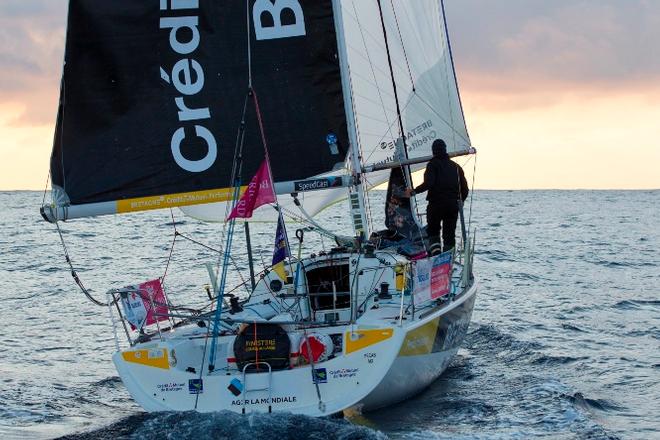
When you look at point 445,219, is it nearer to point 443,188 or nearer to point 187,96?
point 443,188

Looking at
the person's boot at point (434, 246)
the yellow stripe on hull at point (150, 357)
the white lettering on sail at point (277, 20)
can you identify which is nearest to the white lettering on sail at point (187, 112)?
the white lettering on sail at point (277, 20)

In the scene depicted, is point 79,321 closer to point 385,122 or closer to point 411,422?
point 385,122

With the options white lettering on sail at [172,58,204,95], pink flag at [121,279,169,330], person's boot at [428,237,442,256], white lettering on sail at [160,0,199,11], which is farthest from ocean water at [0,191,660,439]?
white lettering on sail at [160,0,199,11]

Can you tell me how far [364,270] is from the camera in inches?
501

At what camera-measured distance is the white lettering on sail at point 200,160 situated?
1246cm

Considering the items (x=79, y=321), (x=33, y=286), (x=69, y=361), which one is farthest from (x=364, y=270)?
(x=33, y=286)

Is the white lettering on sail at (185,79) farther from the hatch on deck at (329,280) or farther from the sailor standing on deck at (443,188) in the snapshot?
the sailor standing on deck at (443,188)

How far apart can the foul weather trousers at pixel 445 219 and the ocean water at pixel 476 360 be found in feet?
5.89

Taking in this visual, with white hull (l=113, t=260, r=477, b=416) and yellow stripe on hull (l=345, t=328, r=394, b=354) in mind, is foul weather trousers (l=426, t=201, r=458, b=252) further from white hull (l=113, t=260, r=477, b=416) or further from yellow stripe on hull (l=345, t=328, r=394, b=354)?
yellow stripe on hull (l=345, t=328, r=394, b=354)

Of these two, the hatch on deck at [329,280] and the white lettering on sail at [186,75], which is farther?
the hatch on deck at [329,280]

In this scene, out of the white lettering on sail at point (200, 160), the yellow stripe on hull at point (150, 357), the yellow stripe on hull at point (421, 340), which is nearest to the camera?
the yellow stripe on hull at point (150, 357)

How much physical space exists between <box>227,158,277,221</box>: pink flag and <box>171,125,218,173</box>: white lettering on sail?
1891 millimetres

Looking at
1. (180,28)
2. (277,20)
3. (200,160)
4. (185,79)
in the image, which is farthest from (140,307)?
(277,20)

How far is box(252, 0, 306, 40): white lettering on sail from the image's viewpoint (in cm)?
1284
